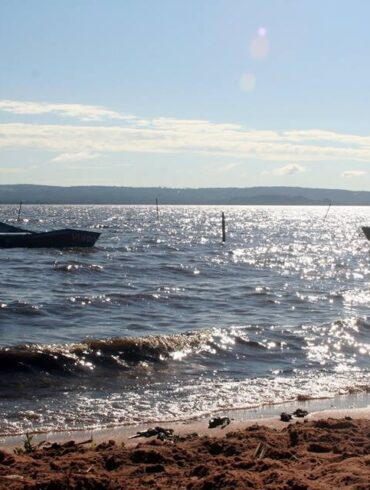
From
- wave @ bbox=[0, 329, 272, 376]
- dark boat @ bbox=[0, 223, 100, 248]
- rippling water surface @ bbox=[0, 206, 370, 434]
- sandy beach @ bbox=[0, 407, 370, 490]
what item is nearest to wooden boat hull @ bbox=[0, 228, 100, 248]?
dark boat @ bbox=[0, 223, 100, 248]

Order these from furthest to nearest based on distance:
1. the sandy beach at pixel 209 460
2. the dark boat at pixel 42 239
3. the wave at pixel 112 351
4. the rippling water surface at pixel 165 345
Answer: the dark boat at pixel 42 239 < the wave at pixel 112 351 < the rippling water surface at pixel 165 345 < the sandy beach at pixel 209 460

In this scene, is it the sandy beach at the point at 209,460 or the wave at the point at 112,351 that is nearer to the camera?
the sandy beach at the point at 209,460

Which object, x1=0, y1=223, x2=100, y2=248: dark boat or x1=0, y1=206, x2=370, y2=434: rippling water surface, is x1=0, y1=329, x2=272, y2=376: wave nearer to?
x1=0, y1=206, x2=370, y2=434: rippling water surface

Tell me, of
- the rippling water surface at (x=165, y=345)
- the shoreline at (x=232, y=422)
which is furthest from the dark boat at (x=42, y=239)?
the shoreline at (x=232, y=422)

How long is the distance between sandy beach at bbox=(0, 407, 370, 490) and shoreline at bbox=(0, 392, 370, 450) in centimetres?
9

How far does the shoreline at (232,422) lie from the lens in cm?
960

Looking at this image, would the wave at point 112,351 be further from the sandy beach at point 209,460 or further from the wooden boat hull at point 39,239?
the wooden boat hull at point 39,239

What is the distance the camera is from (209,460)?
7.55m

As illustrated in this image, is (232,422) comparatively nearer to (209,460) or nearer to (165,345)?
(209,460)

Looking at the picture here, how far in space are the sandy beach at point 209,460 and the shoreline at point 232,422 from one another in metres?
0.09

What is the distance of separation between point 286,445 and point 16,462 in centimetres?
272

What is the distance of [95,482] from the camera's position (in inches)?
261

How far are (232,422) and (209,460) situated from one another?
9.27ft

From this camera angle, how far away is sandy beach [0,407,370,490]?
6570 millimetres
